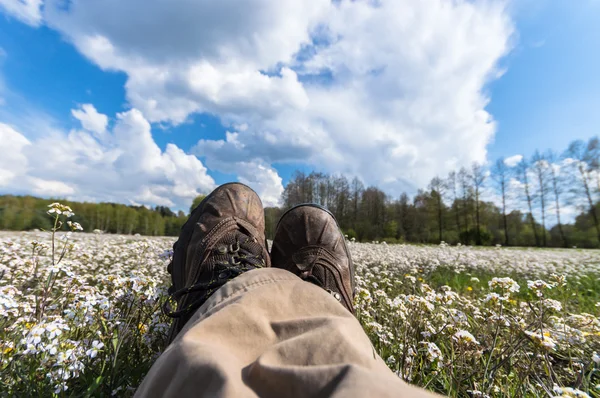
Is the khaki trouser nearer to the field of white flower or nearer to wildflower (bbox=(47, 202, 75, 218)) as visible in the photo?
the field of white flower

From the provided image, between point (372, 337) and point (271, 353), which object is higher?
point (271, 353)

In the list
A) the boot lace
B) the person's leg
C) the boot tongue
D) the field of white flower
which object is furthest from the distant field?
the person's leg

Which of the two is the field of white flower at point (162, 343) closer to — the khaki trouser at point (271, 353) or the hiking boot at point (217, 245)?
the hiking boot at point (217, 245)

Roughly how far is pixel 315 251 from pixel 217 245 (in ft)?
2.29

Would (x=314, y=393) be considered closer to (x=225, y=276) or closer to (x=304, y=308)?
(x=304, y=308)

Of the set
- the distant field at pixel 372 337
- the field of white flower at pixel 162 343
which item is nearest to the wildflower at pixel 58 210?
the field of white flower at pixel 162 343

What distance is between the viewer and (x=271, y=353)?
719 mm

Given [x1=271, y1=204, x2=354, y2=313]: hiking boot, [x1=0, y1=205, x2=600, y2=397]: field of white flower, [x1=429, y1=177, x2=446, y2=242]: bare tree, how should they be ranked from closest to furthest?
[x1=0, y1=205, x2=600, y2=397]: field of white flower
[x1=271, y1=204, x2=354, y2=313]: hiking boot
[x1=429, y1=177, x2=446, y2=242]: bare tree

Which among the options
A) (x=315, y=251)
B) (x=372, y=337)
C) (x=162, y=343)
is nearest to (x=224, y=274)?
(x=162, y=343)

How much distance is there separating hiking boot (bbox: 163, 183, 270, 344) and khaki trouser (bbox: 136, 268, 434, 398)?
525 mm

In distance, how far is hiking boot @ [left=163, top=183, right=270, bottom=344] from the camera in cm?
152

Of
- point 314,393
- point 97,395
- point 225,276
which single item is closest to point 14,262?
point 97,395

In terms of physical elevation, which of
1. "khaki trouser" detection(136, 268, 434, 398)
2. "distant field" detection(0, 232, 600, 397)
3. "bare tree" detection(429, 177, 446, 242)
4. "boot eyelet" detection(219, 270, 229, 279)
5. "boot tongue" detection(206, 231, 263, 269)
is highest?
"bare tree" detection(429, 177, 446, 242)

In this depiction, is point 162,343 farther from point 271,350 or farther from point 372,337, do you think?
point 372,337
